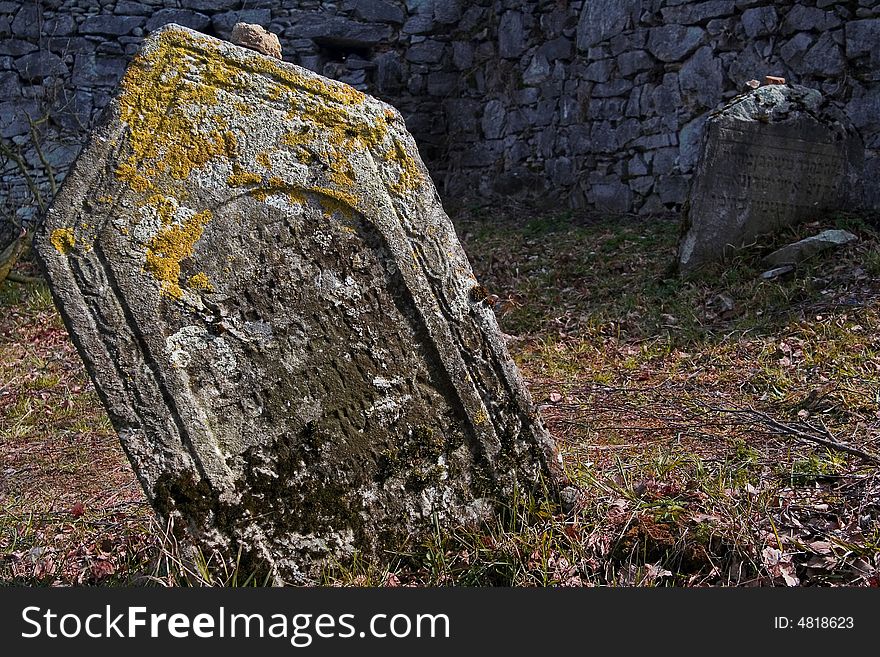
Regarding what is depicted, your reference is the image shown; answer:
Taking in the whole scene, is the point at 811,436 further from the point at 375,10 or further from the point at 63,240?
the point at 375,10

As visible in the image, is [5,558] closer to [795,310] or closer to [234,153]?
[234,153]

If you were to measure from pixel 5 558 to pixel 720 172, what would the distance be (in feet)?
17.5

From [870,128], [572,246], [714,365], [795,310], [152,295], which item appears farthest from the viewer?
[572,246]

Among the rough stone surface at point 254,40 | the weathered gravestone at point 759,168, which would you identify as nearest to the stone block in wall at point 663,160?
the weathered gravestone at point 759,168

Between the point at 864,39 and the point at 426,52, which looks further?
the point at 426,52

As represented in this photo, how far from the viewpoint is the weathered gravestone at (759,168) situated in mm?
6043

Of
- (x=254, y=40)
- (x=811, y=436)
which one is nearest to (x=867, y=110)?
(x=811, y=436)

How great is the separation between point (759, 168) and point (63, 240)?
5470 millimetres

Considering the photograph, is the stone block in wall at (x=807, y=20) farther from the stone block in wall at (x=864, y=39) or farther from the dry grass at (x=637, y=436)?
the dry grass at (x=637, y=436)

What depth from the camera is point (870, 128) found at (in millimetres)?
7344

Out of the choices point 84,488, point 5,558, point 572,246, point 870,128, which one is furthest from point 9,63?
point 870,128

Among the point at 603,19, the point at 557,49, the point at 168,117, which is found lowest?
the point at 168,117

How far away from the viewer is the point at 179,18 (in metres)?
9.88

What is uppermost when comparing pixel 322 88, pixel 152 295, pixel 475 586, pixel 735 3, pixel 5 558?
pixel 735 3
